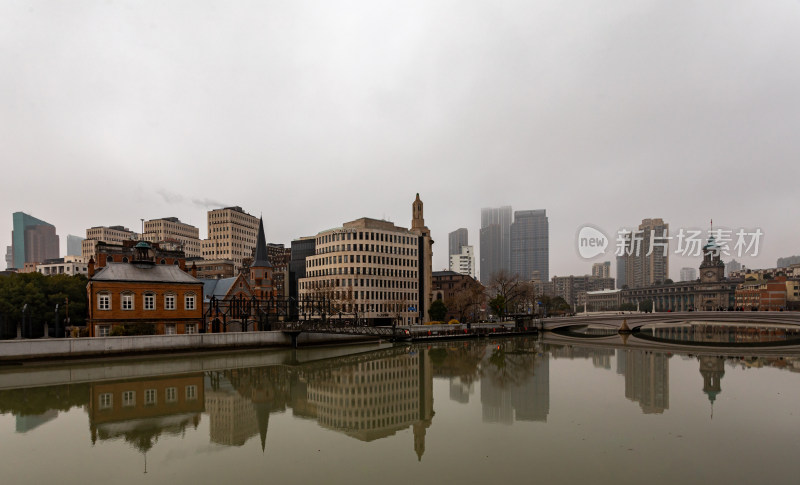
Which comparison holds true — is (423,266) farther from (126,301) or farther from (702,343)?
(126,301)

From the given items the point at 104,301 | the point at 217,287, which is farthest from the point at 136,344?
the point at 217,287

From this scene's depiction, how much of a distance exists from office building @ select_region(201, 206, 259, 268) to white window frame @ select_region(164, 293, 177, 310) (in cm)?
11549

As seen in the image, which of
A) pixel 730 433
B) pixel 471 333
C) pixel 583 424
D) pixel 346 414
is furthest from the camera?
pixel 471 333

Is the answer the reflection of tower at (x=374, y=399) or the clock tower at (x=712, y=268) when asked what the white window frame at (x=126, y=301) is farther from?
the clock tower at (x=712, y=268)

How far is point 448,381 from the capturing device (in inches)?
1414

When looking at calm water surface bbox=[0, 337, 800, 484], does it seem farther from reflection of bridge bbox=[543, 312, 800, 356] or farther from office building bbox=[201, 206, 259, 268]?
office building bbox=[201, 206, 259, 268]

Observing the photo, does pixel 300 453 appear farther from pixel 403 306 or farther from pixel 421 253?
pixel 421 253

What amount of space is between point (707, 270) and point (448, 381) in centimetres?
20859

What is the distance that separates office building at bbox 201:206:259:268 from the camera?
17125 cm

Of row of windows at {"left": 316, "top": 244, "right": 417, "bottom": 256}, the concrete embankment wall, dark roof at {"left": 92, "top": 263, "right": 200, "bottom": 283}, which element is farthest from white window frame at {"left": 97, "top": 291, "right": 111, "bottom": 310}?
row of windows at {"left": 316, "top": 244, "right": 417, "bottom": 256}

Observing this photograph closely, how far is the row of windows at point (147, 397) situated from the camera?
2769cm

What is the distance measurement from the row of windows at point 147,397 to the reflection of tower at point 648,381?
2855 cm

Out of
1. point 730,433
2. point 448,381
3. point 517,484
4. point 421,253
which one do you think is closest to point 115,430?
point 517,484

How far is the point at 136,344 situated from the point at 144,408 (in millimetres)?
24923
